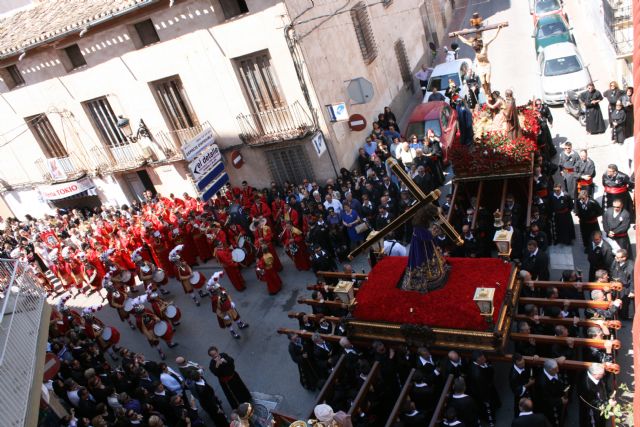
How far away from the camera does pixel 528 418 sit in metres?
6.48

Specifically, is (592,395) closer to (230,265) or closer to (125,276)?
(230,265)

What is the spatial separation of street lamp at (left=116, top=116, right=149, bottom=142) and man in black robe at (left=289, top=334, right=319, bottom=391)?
38.8ft

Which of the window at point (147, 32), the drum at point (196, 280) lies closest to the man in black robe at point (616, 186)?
the drum at point (196, 280)

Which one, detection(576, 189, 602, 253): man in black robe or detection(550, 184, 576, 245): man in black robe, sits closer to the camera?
detection(576, 189, 602, 253): man in black robe

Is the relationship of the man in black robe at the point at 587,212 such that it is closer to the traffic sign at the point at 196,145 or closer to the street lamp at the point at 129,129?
the traffic sign at the point at 196,145

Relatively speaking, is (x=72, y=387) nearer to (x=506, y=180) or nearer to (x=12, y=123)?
(x=506, y=180)

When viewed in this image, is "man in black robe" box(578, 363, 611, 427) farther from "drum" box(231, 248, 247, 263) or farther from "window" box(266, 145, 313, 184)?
"window" box(266, 145, 313, 184)

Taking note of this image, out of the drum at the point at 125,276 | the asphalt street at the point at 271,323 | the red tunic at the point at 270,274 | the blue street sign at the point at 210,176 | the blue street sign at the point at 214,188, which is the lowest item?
the asphalt street at the point at 271,323

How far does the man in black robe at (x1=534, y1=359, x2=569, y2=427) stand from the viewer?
689cm

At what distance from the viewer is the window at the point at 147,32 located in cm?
1639

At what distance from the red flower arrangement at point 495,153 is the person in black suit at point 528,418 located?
652 centimetres

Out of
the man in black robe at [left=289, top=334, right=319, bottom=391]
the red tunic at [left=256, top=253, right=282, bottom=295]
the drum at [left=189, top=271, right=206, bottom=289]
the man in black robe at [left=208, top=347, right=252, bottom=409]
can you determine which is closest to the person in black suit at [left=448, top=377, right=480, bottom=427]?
the man in black robe at [left=289, top=334, right=319, bottom=391]

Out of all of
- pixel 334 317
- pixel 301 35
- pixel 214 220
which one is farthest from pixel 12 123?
pixel 334 317

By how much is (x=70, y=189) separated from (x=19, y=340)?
43.8ft
